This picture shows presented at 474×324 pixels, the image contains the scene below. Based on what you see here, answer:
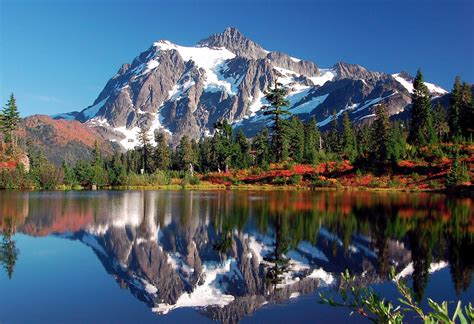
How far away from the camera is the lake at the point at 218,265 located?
403 inches

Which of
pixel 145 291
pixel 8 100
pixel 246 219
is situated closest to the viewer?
pixel 145 291

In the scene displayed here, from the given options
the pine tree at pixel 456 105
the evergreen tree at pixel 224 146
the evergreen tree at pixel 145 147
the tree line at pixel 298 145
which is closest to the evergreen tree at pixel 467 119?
the tree line at pixel 298 145

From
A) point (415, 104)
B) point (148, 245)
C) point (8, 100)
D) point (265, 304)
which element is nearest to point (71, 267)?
point (148, 245)

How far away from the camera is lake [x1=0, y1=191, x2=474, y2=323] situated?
10227 mm

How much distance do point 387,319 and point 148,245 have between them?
1487 cm

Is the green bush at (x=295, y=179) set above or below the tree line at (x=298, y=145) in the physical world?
below

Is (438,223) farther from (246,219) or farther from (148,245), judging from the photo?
(148,245)

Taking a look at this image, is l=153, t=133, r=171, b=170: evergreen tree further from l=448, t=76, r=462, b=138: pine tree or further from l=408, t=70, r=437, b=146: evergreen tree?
l=448, t=76, r=462, b=138: pine tree

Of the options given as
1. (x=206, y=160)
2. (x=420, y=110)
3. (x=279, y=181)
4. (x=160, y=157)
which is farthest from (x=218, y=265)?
(x=206, y=160)

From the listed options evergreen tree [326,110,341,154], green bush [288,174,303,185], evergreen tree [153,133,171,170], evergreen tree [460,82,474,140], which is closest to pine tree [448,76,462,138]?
evergreen tree [460,82,474,140]

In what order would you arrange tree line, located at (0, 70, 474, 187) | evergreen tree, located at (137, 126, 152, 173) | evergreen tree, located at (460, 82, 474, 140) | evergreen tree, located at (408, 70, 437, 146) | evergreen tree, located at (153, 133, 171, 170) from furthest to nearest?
evergreen tree, located at (153, 133, 171, 170), evergreen tree, located at (137, 126, 152, 173), evergreen tree, located at (408, 70, 437, 146), evergreen tree, located at (460, 82, 474, 140), tree line, located at (0, 70, 474, 187)

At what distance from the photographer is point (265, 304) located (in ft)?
34.5

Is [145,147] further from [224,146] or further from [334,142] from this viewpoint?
[334,142]

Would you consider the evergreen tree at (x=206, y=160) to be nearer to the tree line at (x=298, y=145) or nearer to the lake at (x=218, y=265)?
the tree line at (x=298, y=145)
